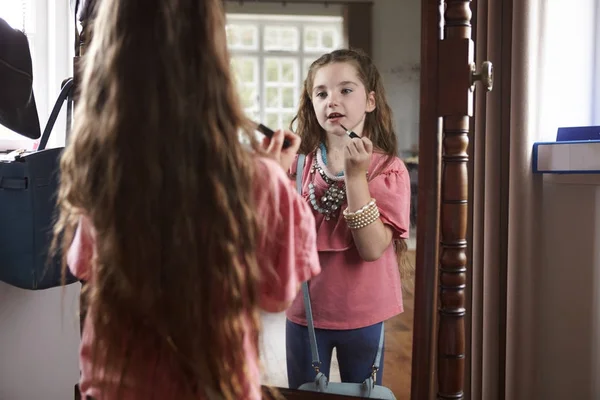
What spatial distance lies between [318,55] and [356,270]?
0.33 m

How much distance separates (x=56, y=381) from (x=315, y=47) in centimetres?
135

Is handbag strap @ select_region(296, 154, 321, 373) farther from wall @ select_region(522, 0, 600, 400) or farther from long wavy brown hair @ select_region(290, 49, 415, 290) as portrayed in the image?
wall @ select_region(522, 0, 600, 400)

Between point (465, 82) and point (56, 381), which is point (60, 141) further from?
point (465, 82)

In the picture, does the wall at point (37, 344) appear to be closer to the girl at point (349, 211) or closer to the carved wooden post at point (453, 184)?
the girl at point (349, 211)

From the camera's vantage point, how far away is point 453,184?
102 cm

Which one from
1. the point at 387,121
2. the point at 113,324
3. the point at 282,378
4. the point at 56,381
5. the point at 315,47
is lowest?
the point at 56,381

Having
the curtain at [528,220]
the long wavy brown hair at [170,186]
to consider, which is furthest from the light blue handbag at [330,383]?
the curtain at [528,220]

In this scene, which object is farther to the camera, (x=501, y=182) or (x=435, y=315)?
(x=501, y=182)

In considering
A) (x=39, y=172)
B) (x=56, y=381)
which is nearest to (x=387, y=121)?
(x=39, y=172)

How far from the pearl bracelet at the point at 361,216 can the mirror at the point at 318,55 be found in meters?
0.08

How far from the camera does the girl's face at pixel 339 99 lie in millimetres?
962

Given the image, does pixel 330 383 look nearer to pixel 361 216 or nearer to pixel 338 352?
pixel 338 352

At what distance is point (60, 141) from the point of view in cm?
187

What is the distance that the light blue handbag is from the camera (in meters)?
0.98
